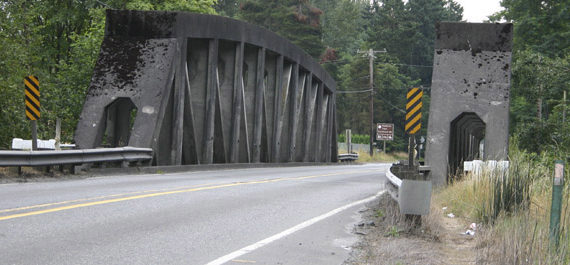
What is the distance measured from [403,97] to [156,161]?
70.6 metres

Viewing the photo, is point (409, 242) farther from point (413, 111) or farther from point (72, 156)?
point (413, 111)

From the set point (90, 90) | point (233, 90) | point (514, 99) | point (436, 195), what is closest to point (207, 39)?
point (233, 90)

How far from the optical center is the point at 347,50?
103562 mm

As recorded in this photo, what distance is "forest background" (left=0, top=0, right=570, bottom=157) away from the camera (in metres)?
25.1

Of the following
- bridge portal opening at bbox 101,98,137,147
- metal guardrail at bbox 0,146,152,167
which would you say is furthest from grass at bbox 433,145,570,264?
bridge portal opening at bbox 101,98,137,147

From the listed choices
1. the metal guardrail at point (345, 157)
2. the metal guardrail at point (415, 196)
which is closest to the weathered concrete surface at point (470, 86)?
the metal guardrail at point (415, 196)

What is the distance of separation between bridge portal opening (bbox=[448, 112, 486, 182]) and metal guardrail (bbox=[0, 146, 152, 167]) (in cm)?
821

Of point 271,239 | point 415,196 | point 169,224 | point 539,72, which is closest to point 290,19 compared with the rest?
point 539,72

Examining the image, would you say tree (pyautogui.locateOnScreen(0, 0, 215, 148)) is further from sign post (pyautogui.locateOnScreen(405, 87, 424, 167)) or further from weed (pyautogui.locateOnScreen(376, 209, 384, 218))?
weed (pyautogui.locateOnScreen(376, 209, 384, 218))

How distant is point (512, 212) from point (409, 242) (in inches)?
91.3

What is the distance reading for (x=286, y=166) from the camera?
28688 millimetres

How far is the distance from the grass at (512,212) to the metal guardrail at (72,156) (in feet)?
27.0

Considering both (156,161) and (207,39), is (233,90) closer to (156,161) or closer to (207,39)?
(207,39)

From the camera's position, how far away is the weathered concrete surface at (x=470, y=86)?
16.2 m
